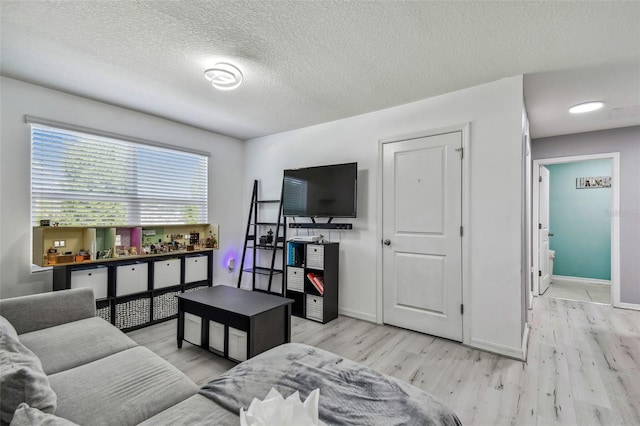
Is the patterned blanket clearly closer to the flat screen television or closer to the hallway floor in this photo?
the flat screen television

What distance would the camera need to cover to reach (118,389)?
1.31 meters

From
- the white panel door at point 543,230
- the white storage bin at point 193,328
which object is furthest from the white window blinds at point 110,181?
the white panel door at point 543,230

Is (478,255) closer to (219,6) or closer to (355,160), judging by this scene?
(355,160)

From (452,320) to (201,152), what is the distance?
12.3 ft

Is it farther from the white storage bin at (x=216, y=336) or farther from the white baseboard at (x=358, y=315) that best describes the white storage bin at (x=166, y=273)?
the white baseboard at (x=358, y=315)

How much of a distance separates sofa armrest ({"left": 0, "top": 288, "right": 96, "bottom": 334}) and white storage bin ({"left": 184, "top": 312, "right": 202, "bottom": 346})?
2.26 feet

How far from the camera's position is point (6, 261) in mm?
2617

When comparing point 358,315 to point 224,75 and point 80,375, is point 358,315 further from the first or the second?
point 224,75

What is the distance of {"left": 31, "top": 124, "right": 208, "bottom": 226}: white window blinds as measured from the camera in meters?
2.86

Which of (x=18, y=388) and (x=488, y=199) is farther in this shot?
(x=488, y=199)

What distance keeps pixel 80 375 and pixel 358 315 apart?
2.64 metres

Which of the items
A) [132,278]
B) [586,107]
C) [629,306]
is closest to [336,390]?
[132,278]

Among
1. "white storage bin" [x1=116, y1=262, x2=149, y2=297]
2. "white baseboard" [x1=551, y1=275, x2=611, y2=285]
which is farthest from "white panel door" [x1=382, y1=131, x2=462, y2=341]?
"white baseboard" [x1=551, y1=275, x2=611, y2=285]

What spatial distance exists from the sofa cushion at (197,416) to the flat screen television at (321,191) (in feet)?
8.09
